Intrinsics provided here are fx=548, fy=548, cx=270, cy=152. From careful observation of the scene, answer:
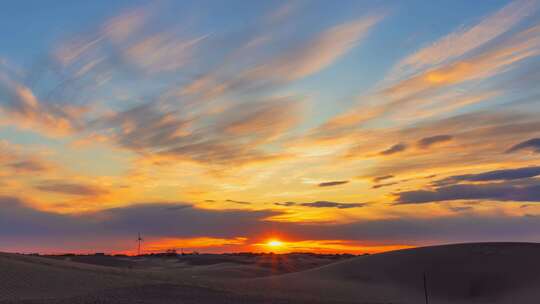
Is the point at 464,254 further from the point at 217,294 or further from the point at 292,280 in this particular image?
the point at 217,294

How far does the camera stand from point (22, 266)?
3195 centimetres

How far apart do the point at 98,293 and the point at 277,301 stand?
841 cm

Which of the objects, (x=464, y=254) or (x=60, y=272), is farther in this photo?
(x=464, y=254)

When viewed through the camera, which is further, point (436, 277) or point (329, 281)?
point (436, 277)

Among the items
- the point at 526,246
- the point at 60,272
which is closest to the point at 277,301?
the point at 60,272

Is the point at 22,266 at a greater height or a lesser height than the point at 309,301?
greater

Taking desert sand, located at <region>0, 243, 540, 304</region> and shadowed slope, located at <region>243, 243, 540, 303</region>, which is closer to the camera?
desert sand, located at <region>0, 243, 540, 304</region>

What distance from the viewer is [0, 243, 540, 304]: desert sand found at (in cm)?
2641

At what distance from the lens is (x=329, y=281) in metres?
43.3

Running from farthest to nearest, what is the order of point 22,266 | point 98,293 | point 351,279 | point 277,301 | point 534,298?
1. point 351,279
2. point 534,298
3. point 22,266
4. point 277,301
5. point 98,293

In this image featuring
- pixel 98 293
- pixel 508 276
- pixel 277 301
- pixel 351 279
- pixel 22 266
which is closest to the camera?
pixel 98 293

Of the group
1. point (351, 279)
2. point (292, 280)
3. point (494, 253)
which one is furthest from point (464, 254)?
point (292, 280)

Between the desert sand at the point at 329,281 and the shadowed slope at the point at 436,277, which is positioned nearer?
the desert sand at the point at 329,281

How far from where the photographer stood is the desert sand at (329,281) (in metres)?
26.4
